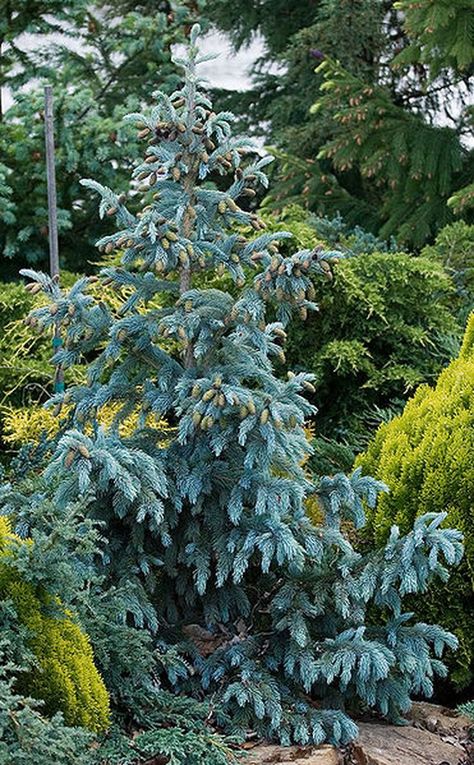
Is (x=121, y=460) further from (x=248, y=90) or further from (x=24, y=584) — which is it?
(x=248, y=90)

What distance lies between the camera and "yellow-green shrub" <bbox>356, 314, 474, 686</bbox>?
10.9 ft

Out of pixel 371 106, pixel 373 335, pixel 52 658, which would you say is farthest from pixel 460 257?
pixel 52 658

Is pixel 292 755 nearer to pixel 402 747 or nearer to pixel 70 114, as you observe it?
pixel 402 747

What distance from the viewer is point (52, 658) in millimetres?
2455

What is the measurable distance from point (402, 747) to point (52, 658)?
1040 mm

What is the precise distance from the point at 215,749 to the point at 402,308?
115 inches

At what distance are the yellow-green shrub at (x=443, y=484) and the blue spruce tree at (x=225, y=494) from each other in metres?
0.38

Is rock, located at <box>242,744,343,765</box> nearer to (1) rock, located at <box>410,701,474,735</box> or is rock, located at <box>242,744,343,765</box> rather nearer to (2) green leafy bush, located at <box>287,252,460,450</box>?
(1) rock, located at <box>410,701,474,735</box>

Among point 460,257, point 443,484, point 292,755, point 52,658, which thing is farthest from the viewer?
point 460,257

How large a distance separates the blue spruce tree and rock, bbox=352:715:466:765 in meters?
0.07

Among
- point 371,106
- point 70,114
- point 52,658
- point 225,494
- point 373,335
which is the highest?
point 371,106

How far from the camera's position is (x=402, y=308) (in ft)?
16.5

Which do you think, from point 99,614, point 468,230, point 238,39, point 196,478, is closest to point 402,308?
point 468,230

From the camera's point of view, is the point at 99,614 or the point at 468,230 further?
the point at 468,230
